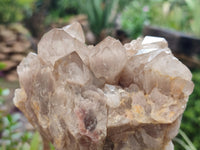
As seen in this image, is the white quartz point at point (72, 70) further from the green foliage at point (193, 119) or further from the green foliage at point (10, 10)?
the green foliage at point (10, 10)

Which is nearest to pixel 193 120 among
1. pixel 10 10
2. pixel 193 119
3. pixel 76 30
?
pixel 193 119

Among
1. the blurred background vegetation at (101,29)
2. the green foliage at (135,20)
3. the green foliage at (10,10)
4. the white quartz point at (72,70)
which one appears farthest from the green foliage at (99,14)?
the white quartz point at (72,70)

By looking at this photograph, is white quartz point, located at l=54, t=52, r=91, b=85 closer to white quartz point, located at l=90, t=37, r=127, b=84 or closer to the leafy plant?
white quartz point, located at l=90, t=37, r=127, b=84

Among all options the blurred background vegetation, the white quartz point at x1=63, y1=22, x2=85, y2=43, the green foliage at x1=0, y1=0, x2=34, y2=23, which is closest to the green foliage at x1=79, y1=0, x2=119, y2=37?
the blurred background vegetation

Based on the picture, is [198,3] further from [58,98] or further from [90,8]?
[90,8]

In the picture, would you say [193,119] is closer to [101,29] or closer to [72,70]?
[72,70]

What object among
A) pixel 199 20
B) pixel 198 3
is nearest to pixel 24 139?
pixel 199 20
